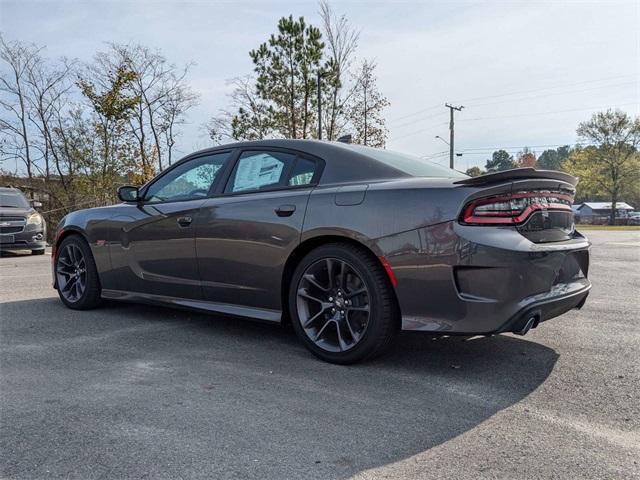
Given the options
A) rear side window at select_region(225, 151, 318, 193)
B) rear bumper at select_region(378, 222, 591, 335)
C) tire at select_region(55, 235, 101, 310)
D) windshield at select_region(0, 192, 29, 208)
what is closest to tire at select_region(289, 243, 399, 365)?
rear bumper at select_region(378, 222, 591, 335)

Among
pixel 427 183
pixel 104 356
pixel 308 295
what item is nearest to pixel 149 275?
pixel 104 356

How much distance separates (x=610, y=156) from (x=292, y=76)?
4753 cm

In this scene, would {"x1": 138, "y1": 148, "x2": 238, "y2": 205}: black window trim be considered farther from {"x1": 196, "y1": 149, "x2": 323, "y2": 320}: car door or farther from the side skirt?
the side skirt

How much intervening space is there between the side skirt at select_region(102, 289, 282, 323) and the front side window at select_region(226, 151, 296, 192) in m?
0.87

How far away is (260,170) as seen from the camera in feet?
13.1

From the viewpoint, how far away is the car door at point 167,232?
13.7ft

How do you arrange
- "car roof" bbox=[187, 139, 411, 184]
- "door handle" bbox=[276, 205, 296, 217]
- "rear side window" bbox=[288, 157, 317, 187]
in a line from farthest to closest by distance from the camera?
1. "rear side window" bbox=[288, 157, 317, 187]
2. "door handle" bbox=[276, 205, 296, 217]
3. "car roof" bbox=[187, 139, 411, 184]

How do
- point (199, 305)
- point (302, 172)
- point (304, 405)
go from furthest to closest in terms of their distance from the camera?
point (199, 305), point (302, 172), point (304, 405)

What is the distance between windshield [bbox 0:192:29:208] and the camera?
12.2m

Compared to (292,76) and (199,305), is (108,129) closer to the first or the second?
(292,76)

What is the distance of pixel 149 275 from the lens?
14.7ft

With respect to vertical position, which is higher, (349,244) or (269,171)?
(269,171)

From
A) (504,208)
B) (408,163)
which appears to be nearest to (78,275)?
(408,163)

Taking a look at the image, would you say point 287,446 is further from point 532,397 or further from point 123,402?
point 532,397
